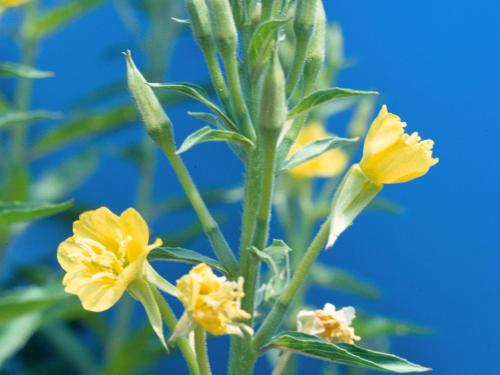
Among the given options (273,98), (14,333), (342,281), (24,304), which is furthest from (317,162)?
(273,98)

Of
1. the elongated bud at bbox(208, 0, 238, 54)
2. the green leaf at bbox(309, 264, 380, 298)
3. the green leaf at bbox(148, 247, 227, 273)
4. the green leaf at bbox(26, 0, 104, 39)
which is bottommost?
the green leaf at bbox(148, 247, 227, 273)

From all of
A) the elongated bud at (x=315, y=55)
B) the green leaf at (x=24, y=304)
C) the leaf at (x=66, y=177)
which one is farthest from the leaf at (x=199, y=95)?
the leaf at (x=66, y=177)

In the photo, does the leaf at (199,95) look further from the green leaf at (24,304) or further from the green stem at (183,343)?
the green leaf at (24,304)

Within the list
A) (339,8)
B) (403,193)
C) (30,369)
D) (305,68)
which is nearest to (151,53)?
(339,8)

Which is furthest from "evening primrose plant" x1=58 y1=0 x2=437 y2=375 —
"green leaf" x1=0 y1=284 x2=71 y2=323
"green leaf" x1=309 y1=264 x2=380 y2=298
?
"green leaf" x1=309 y1=264 x2=380 y2=298

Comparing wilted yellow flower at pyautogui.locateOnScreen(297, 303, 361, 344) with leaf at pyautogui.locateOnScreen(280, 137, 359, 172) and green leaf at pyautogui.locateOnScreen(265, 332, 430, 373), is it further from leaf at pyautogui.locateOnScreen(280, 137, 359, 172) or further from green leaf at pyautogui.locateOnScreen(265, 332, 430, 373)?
leaf at pyautogui.locateOnScreen(280, 137, 359, 172)

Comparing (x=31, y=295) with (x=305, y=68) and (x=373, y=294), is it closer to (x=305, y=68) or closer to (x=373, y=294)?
(x=305, y=68)
